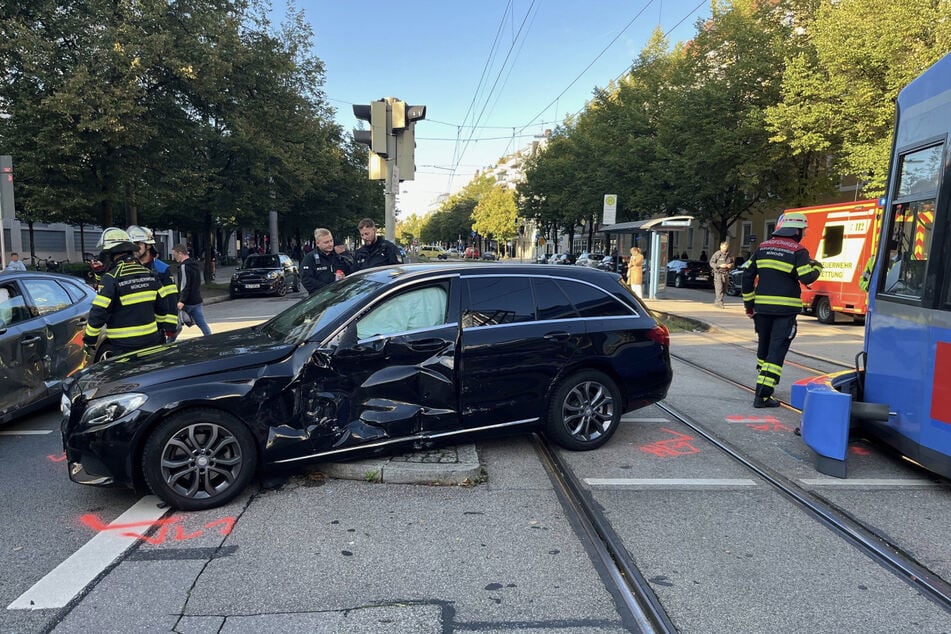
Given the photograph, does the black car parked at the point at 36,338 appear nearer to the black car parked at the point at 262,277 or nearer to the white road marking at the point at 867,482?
the white road marking at the point at 867,482

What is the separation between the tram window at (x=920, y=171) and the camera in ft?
14.0

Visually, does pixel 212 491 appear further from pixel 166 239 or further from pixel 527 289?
pixel 166 239

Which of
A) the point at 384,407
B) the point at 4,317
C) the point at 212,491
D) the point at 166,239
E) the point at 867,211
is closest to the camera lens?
the point at 212,491

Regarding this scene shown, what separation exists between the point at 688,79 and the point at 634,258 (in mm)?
11914

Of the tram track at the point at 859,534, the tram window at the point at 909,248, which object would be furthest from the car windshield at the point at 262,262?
the tram window at the point at 909,248

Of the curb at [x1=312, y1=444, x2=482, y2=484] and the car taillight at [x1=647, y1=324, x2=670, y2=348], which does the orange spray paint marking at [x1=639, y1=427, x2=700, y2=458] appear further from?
the curb at [x1=312, y1=444, x2=482, y2=484]

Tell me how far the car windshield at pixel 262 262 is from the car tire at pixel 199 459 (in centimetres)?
1924

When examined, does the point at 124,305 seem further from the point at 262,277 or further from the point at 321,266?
the point at 262,277

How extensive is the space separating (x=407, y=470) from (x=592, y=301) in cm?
215

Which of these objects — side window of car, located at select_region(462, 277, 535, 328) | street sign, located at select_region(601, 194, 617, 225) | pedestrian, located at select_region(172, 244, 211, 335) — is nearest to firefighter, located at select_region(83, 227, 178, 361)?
side window of car, located at select_region(462, 277, 535, 328)

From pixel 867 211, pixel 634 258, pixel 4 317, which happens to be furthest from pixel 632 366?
pixel 634 258

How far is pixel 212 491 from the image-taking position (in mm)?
3992

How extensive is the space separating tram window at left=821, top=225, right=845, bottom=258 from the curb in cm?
1418

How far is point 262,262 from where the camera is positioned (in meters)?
22.6
